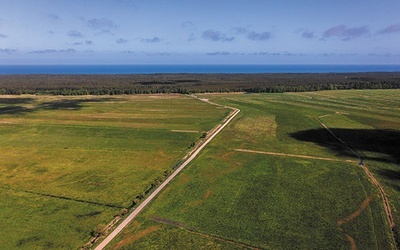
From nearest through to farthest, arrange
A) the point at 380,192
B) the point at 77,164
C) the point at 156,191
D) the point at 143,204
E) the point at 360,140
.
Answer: the point at 143,204, the point at 380,192, the point at 156,191, the point at 77,164, the point at 360,140

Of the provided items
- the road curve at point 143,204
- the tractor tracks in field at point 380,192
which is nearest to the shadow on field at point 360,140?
the tractor tracks in field at point 380,192

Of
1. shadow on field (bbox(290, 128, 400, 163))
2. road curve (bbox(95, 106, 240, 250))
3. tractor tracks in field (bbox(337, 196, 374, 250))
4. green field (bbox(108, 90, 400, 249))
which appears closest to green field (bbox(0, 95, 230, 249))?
road curve (bbox(95, 106, 240, 250))

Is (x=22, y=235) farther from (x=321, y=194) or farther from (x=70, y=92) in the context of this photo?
(x=70, y=92)

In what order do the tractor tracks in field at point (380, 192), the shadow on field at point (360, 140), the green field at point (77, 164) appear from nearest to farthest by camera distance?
the tractor tracks in field at point (380, 192) < the green field at point (77, 164) < the shadow on field at point (360, 140)

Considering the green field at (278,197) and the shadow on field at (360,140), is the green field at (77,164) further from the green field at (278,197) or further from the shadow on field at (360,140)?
the shadow on field at (360,140)


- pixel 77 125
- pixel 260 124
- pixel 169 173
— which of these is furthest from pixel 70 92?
pixel 169 173

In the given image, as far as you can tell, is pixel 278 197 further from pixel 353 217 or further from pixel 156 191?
pixel 156 191

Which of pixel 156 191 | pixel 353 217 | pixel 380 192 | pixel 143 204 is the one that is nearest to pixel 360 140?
pixel 380 192
